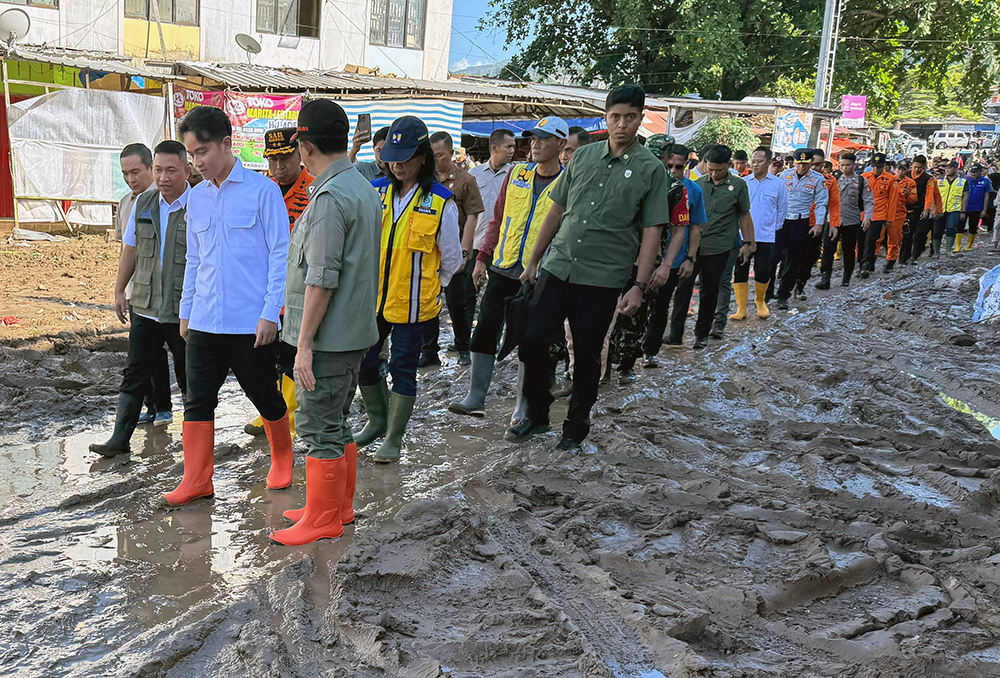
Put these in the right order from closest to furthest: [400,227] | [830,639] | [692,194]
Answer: [830,639] < [400,227] < [692,194]

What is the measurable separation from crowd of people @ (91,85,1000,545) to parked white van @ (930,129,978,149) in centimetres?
5706

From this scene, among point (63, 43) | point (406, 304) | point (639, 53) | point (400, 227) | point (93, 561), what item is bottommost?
point (93, 561)

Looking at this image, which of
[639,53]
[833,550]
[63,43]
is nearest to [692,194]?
[833,550]

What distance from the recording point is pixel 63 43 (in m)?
15.6

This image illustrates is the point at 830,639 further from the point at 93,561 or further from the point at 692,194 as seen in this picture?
the point at 692,194

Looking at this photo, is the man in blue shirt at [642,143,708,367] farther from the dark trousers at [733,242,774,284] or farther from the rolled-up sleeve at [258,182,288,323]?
the rolled-up sleeve at [258,182,288,323]

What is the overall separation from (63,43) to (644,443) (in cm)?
1455

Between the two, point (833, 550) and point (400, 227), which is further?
point (400, 227)

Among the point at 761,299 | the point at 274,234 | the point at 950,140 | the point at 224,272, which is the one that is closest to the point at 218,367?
the point at 224,272

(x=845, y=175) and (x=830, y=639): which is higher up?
(x=845, y=175)

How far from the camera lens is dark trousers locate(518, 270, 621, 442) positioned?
202 inches

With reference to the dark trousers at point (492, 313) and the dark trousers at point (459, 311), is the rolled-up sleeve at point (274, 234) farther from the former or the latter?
the dark trousers at point (459, 311)

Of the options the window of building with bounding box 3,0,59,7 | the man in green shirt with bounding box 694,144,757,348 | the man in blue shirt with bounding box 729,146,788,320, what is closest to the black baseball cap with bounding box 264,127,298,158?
the man in green shirt with bounding box 694,144,757,348

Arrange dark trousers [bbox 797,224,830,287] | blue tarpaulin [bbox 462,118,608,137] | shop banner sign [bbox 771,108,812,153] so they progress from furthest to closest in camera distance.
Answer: shop banner sign [bbox 771,108,812,153] < blue tarpaulin [bbox 462,118,608,137] < dark trousers [bbox 797,224,830,287]
